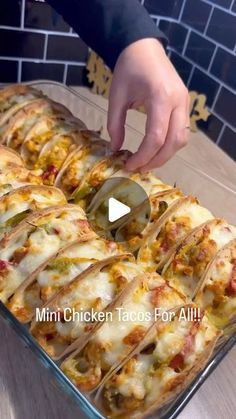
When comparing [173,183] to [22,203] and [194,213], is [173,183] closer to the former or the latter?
[194,213]

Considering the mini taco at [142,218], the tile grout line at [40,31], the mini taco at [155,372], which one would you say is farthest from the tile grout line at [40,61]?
the mini taco at [155,372]

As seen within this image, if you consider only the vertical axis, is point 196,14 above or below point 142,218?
above

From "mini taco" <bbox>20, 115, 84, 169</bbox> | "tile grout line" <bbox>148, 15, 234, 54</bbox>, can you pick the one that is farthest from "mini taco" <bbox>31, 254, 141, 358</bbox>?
"tile grout line" <bbox>148, 15, 234, 54</bbox>

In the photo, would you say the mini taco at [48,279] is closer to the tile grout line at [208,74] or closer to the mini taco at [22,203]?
the mini taco at [22,203]

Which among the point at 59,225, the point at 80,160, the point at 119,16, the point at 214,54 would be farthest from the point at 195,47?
the point at 59,225

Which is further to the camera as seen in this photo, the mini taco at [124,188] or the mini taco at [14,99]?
the mini taco at [14,99]

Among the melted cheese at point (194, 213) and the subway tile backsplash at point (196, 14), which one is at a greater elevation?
the subway tile backsplash at point (196, 14)

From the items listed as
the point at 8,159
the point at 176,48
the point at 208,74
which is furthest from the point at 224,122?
the point at 8,159

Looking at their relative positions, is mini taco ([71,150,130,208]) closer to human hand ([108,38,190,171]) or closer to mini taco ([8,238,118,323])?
human hand ([108,38,190,171])
